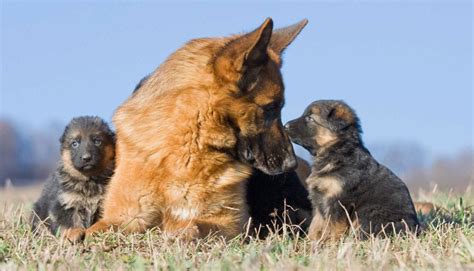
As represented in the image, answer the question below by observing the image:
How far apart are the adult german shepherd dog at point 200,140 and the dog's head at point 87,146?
1276mm

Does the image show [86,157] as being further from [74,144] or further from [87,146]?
[74,144]

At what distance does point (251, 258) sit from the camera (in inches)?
241

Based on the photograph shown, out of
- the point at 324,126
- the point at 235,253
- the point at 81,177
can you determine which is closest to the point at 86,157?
the point at 81,177

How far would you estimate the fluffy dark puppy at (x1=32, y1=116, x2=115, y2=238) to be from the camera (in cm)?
895

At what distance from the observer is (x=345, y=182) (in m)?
8.23

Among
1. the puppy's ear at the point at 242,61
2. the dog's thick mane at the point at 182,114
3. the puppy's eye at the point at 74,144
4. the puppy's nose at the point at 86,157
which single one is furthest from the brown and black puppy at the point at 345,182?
the puppy's eye at the point at 74,144

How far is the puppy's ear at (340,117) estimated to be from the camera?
28.2 feet

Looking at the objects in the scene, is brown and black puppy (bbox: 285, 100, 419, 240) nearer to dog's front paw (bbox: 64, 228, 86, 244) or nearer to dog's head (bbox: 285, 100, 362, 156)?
dog's head (bbox: 285, 100, 362, 156)

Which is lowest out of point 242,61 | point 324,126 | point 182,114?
point 324,126

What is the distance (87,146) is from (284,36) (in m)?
2.36

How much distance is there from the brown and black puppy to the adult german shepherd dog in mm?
701

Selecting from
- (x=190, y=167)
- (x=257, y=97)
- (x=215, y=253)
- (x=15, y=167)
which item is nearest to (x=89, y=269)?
(x=215, y=253)

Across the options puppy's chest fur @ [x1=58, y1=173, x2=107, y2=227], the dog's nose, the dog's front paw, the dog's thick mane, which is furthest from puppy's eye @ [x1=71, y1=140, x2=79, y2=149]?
the dog's nose

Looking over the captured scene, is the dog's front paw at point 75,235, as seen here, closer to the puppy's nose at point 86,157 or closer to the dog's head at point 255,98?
the dog's head at point 255,98
